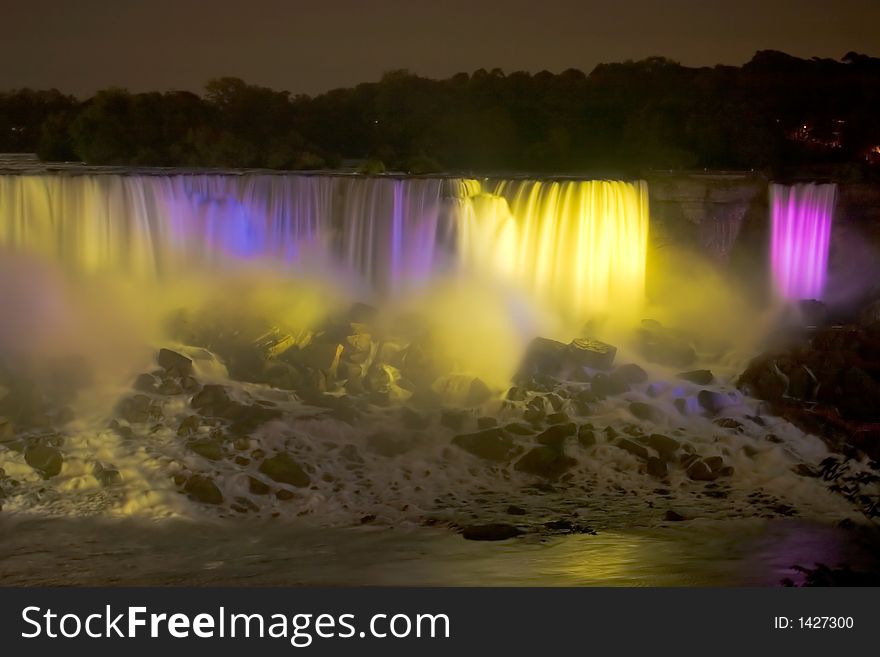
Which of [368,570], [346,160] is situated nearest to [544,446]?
[368,570]

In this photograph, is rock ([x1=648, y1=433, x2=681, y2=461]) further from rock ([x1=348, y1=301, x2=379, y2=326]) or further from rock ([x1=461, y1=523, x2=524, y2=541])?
rock ([x1=348, y1=301, x2=379, y2=326])

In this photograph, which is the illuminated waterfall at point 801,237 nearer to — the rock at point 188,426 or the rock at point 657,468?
the rock at point 657,468

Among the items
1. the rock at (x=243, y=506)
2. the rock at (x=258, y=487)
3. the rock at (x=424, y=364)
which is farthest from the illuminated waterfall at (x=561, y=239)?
the rock at (x=243, y=506)

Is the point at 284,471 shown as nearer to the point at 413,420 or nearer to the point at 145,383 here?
the point at 413,420

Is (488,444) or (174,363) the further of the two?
(174,363)

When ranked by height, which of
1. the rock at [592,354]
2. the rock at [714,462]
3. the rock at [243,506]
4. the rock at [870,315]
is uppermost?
the rock at [870,315]

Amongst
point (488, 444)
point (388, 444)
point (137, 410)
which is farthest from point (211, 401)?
point (488, 444)
